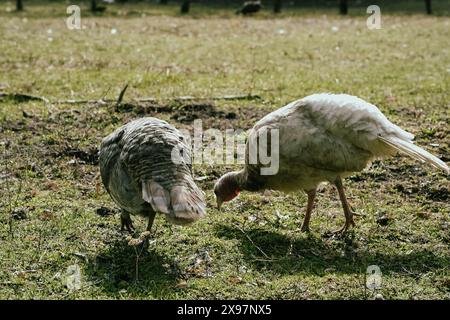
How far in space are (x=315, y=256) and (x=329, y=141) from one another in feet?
2.99

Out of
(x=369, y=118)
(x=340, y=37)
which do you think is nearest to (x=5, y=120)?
(x=369, y=118)

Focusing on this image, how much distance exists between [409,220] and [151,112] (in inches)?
148

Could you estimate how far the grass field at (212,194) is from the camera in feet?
16.0

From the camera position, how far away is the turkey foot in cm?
558

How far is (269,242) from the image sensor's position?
5.62 meters

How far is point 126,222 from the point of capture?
564 cm

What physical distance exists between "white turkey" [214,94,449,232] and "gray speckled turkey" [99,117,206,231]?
848 mm

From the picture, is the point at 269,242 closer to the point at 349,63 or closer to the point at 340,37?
the point at 349,63

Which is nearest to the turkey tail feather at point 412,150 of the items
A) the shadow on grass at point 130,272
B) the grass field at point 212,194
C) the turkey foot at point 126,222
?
the grass field at point 212,194

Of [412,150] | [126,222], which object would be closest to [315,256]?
[412,150]

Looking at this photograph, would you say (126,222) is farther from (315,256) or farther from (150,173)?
(315,256)

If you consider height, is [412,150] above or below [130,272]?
above

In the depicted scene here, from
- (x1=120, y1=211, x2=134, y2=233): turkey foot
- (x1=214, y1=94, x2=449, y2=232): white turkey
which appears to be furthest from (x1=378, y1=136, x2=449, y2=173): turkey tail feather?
(x1=120, y1=211, x2=134, y2=233): turkey foot

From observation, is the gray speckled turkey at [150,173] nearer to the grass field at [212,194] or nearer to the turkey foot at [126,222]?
the turkey foot at [126,222]
